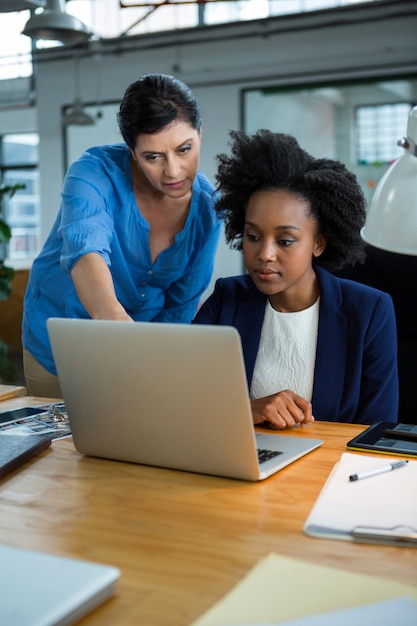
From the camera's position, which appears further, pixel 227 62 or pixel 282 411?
pixel 227 62

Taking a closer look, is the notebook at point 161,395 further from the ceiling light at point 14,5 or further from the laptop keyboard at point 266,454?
the ceiling light at point 14,5

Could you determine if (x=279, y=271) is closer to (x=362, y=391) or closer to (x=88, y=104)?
(x=362, y=391)

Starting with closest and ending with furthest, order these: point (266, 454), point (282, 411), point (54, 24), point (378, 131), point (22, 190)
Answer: point (266, 454) → point (282, 411) → point (54, 24) → point (378, 131) → point (22, 190)

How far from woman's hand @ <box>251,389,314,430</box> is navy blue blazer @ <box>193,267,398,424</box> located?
0.22m

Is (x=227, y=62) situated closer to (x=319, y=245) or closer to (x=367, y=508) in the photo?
(x=319, y=245)

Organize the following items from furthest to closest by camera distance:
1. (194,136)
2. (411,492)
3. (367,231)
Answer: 1. (194,136)
2. (411,492)
3. (367,231)

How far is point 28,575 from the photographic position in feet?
2.25

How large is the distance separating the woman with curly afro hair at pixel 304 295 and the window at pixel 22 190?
8.45 m

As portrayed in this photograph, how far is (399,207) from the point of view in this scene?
0.80 meters

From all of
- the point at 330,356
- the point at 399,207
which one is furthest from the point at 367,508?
the point at 330,356

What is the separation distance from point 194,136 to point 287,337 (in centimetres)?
52

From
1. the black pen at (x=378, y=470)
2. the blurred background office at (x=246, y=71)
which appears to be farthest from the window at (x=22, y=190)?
the black pen at (x=378, y=470)

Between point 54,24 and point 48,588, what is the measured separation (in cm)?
313

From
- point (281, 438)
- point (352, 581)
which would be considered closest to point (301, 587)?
point (352, 581)
